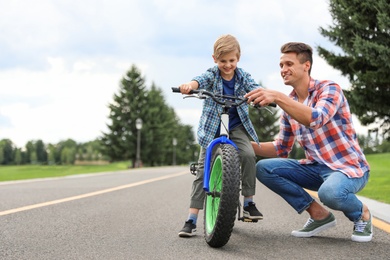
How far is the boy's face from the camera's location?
4.11m

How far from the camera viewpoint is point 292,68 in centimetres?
409

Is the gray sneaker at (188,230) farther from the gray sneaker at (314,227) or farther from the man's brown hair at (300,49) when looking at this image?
the man's brown hair at (300,49)

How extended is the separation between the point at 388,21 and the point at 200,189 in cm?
853

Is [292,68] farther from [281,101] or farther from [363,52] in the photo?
[363,52]

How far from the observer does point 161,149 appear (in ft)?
190

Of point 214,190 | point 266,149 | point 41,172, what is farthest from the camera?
point 41,172

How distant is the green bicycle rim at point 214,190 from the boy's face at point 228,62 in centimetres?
82

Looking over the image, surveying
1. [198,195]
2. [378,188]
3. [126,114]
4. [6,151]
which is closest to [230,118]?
[198,195]

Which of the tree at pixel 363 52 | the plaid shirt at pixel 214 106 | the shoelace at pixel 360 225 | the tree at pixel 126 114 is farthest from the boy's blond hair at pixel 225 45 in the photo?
the tree at pixel 126 114

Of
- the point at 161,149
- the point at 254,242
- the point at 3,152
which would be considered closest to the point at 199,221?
the point at 254,242

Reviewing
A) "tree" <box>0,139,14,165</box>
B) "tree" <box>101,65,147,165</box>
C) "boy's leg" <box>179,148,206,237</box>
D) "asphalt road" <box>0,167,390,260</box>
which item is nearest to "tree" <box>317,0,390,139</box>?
"asphalt road" <box>0,167,390,260</box>

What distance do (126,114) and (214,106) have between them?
5151 centimetres

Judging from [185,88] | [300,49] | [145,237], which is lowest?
[145,237]

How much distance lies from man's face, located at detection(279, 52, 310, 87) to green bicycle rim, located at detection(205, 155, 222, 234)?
3.09 ft
